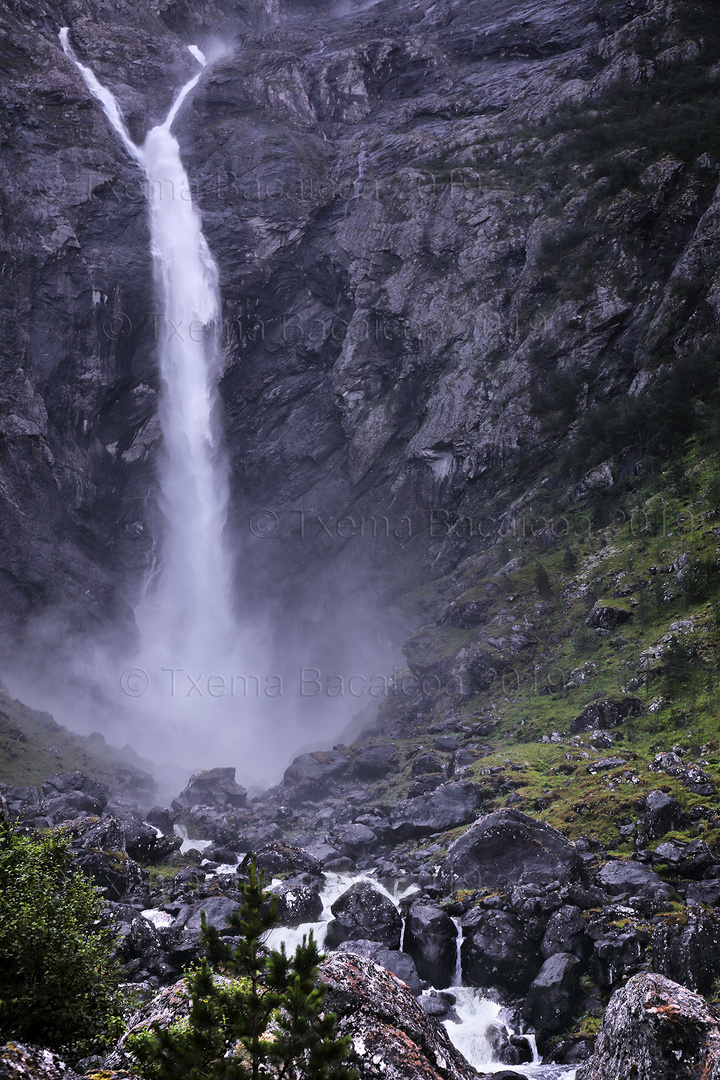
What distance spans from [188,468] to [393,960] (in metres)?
57.6

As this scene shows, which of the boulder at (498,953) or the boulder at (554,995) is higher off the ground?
the boulder at (498,953)

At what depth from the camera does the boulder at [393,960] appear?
688 inches

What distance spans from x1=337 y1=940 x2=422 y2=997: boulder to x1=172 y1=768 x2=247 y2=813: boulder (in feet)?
78.8

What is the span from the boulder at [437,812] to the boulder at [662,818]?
954 centimetres

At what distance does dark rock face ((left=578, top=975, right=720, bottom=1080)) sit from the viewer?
855cm

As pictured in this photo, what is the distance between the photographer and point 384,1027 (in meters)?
8.52

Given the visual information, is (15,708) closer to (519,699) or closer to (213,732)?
(213,732)

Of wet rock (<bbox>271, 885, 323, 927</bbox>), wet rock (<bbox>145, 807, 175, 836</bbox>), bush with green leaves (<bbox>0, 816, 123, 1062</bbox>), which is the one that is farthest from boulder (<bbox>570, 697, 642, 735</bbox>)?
bush with green leaves (<bbox>0, 816, 123, 1062</bbox>)

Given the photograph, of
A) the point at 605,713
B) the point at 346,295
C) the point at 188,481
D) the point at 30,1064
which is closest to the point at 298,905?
the point at 30,1064

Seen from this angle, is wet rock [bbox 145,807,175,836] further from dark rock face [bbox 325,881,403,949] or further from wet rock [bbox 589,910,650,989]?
wet rock [bbox 589,910,650,989]

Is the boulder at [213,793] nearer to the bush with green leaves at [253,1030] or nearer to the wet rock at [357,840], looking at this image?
the wet rock at [357,840]

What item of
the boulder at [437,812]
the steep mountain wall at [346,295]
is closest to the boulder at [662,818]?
the boulder at [437,812]

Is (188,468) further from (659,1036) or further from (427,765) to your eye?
(659,1036)

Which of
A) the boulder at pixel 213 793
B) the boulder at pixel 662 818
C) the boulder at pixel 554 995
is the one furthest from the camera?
the boulder at pixel 213 793
